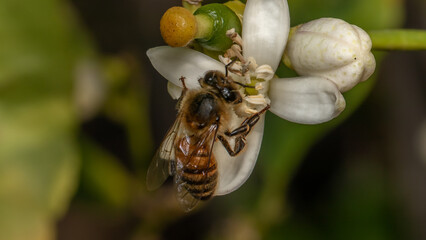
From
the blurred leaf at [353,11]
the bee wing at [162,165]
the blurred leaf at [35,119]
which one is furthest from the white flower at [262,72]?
the blurred leaf at [35,119]

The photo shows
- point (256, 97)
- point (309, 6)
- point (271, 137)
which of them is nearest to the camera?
point (256, 97)

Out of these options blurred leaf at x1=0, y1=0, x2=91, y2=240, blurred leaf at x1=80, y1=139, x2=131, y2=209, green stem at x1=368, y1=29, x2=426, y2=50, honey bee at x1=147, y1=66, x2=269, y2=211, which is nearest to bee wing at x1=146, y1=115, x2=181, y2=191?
honey bee at x1=147, y1=66, x2=269, y2=211

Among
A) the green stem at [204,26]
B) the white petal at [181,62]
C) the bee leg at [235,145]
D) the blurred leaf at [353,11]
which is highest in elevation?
the green stem at [204,26]

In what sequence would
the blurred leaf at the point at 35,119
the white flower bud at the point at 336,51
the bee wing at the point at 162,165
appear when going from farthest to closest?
the blurred leaf at the point at 35,119 < the bee wing at the point at 162,165 < the white flower bud at the point at 336,51

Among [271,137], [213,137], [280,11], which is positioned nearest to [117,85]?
[271,137]

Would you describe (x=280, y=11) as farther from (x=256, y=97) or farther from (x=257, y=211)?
(x=257, y=211)

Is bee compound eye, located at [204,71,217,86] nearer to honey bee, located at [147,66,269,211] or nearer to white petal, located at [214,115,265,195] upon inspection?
honey bee, located at [147,66,269,211]

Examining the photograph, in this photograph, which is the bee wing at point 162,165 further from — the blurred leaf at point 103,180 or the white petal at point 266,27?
the blurred leaf at point 103,180
